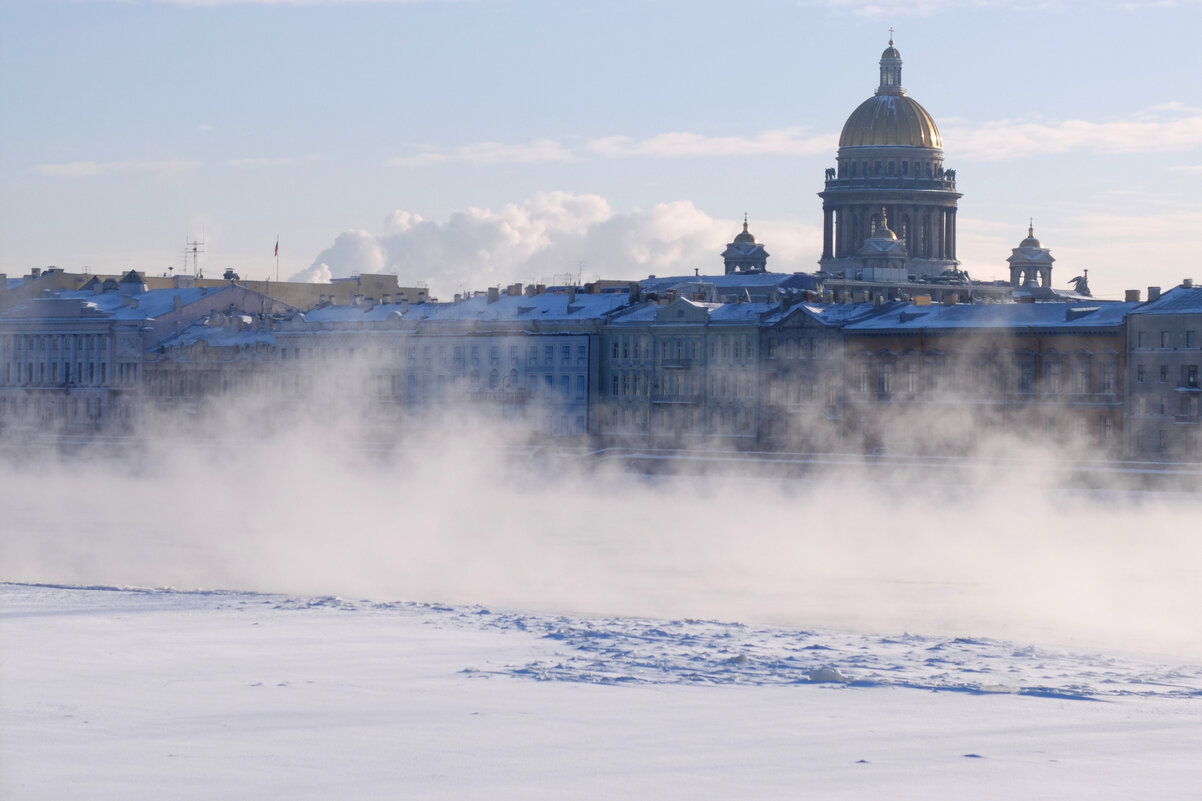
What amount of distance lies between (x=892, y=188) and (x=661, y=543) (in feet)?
208

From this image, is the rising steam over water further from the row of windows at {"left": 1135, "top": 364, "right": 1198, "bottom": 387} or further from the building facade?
the row of windows at {"left": 1135, "top": 364, "right": 1198, "bottom": 387}

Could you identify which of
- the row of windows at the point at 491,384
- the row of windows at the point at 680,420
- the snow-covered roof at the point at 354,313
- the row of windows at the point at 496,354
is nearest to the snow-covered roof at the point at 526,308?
the snow-covered roof at the point at 354,313

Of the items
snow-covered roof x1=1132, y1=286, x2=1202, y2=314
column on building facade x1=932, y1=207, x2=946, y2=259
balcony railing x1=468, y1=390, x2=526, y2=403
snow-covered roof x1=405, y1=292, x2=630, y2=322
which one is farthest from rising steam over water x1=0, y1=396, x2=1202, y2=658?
column on building facade x1=932, y1=207, x2=946, y2=259

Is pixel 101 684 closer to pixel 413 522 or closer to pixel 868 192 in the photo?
pixel 413 522

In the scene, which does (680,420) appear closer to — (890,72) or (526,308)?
(526,308)

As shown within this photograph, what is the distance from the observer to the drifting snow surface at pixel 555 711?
12.8 meters

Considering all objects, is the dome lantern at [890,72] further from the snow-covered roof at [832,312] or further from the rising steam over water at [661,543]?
the rising steam over water at [661,543]

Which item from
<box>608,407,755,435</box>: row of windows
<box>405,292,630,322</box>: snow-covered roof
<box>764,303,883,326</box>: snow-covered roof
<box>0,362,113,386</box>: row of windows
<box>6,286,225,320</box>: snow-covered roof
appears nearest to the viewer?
<box>764,303,883,326</box>: snow-covered roof

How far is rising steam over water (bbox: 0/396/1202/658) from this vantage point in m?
24.5

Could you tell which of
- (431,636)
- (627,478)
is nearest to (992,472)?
(627,478)

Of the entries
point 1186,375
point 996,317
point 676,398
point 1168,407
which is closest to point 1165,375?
point 1186,375

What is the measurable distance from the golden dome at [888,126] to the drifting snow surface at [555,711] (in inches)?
3002

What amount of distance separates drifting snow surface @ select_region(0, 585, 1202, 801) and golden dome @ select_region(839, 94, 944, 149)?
3002 inches

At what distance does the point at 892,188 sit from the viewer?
310ft
